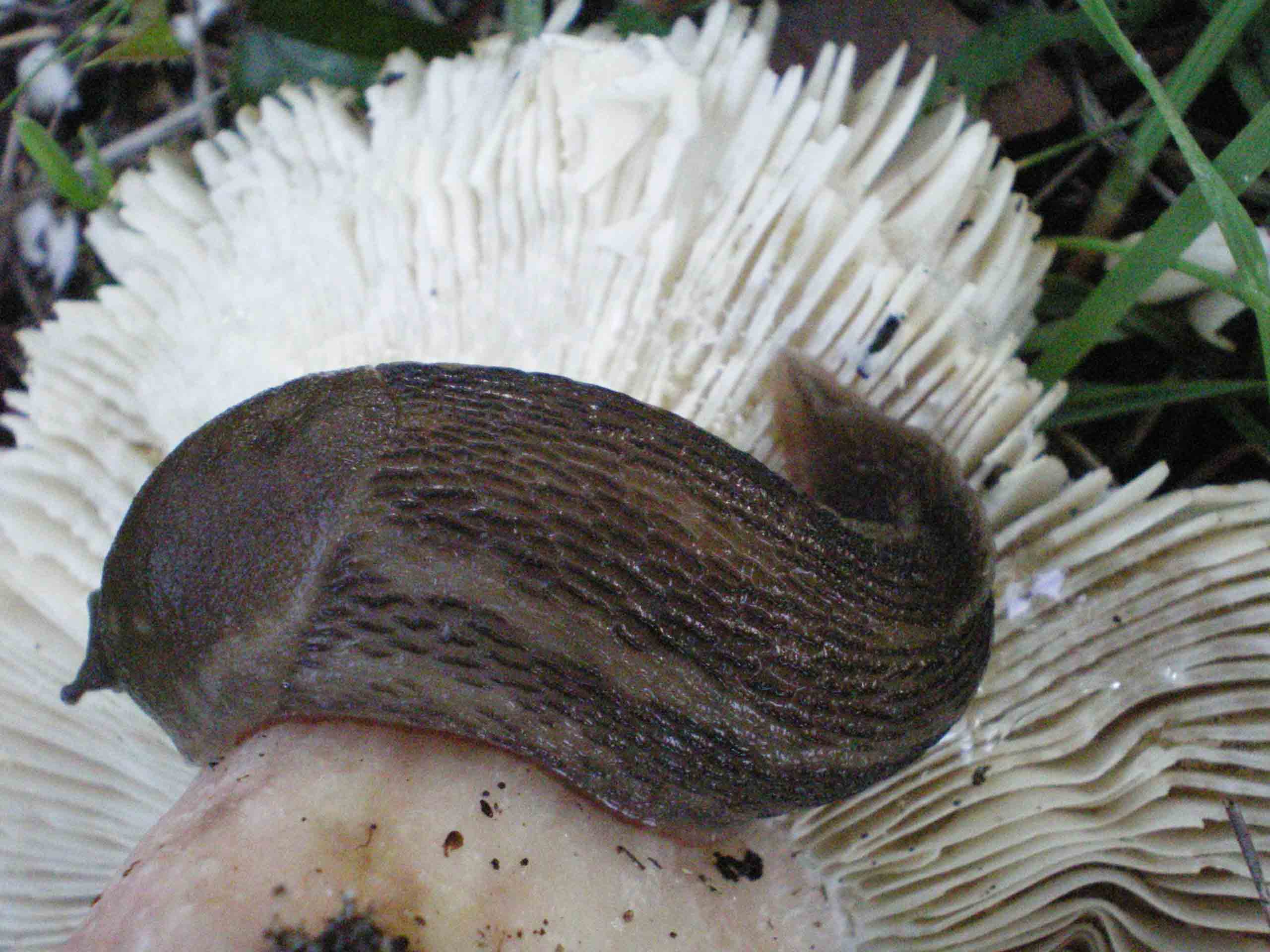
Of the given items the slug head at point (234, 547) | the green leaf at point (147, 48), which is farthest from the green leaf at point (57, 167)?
the slug head at point (234, 547)

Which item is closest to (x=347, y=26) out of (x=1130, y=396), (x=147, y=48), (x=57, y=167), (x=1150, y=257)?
(x=147, y=48)

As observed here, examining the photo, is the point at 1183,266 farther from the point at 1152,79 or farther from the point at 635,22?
the point at 635,22

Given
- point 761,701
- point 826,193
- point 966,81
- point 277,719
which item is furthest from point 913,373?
point 277,719

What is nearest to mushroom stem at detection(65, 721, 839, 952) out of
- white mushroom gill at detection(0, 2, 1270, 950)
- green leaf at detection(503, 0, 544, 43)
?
white mushroom gill at detection(0, 2, 1270, 950)

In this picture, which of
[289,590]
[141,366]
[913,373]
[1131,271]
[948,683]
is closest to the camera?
[289,590]

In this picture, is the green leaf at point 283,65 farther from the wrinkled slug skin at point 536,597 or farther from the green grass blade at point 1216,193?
the green grass blade at point 1216,193

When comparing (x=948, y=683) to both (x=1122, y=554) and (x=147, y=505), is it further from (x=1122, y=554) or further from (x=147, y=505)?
(x=147, y=505)
